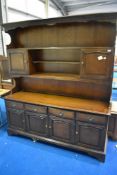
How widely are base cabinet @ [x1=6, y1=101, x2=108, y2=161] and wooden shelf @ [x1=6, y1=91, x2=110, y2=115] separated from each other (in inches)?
2.7

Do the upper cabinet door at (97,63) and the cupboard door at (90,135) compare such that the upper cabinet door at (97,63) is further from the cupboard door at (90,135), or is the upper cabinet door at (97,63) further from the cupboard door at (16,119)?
the cupboard door at (16,119)

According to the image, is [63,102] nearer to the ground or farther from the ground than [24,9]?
nearer to the ground

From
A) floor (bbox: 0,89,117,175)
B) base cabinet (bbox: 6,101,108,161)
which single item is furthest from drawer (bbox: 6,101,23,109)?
floor (bbox: 0,89,117,175)

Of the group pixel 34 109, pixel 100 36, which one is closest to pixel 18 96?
pixel 34 109

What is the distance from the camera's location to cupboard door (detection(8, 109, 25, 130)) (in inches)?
95.0

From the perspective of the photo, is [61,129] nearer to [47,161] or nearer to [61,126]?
[61,126]

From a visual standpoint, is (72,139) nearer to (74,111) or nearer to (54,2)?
(74,111)

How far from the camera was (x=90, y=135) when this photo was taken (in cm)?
199

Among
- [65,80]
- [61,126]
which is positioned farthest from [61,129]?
[65,80]

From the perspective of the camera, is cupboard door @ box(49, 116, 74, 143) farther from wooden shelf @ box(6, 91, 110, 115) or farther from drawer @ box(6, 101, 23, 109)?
drawer @ box(6, 101, 23, 109)

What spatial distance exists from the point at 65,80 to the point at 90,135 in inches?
37.8

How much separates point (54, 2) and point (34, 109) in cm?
517

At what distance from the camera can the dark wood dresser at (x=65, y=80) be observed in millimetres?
1920

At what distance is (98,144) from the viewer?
1.99 m
